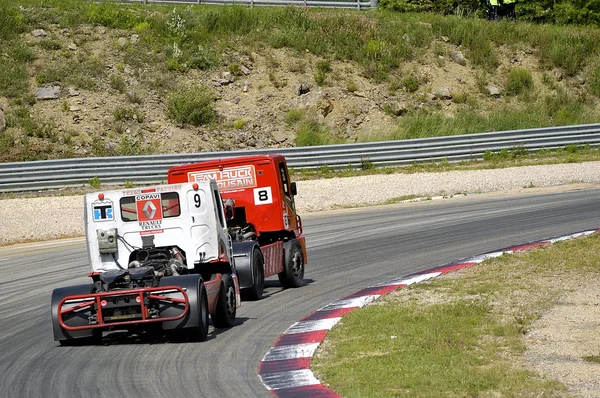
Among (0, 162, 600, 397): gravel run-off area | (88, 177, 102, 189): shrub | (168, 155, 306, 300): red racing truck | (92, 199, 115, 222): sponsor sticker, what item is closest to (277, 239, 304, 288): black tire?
(168, 155, 306, 300): red racing truck

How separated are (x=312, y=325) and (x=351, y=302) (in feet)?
5.00

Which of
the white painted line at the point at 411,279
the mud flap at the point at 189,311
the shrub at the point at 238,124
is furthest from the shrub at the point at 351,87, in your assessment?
the mud flap at the point at 189,311

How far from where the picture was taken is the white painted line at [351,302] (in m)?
11.9

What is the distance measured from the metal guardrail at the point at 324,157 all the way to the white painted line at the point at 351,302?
14.7 m

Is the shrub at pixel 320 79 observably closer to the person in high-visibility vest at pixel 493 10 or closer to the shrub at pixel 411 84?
the shrub at pixel 411 84

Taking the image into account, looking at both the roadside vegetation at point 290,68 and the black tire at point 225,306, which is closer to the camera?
the black tire at point 225,306

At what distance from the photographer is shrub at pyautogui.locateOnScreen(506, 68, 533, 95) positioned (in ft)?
120

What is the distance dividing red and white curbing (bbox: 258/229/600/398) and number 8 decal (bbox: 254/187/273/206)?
216cm

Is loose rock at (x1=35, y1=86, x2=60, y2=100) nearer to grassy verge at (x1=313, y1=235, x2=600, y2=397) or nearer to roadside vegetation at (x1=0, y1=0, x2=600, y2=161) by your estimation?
roadside vegetation at (x1=0, y1=0, x2=600, y2=161)

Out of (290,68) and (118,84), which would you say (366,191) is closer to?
(290,68)

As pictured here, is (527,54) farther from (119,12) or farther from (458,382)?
(458,382)

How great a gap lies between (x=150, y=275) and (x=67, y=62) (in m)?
25.8

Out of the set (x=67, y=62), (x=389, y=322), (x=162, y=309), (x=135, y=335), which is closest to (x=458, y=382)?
(x=389, y=322)

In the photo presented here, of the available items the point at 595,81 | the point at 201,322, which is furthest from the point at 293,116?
the point at 201,322
